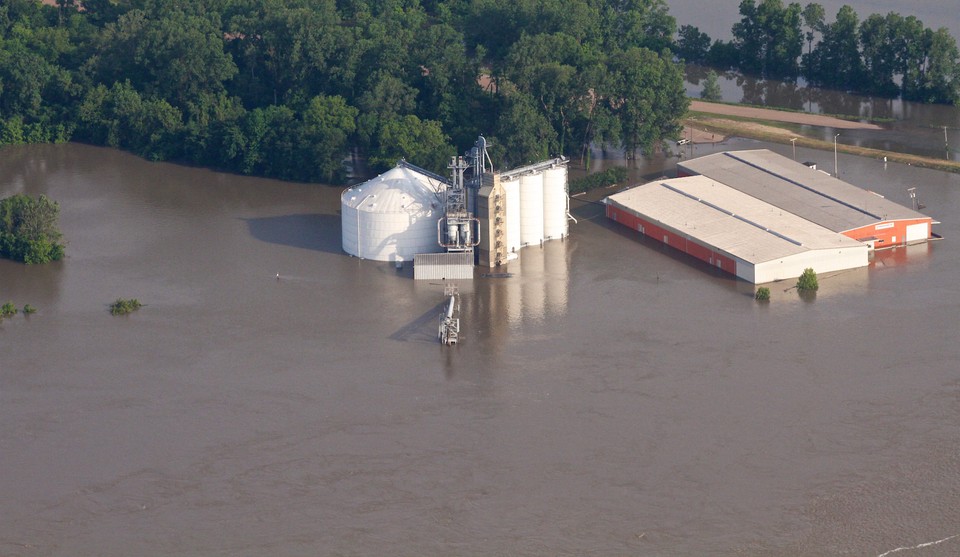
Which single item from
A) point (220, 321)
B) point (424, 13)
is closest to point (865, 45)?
point (424, 13)

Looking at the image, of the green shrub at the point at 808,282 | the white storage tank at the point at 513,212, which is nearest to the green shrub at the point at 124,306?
the white storage tank at the point at 513,212

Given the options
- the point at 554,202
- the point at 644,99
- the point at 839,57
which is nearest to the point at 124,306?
the point at 554,202

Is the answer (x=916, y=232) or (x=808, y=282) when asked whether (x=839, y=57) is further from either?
(x=808, y=282)

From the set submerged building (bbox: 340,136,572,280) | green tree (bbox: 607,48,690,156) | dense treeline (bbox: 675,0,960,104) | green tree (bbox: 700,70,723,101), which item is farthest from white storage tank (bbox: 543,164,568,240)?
dense treeline (bbox: 675,0,960,104)

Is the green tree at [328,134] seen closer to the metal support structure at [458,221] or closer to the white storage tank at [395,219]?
the white storage tank at [395,219]

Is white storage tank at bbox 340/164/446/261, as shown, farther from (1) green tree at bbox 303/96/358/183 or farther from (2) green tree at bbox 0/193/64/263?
(2) green tree at bbox 0/193/64/263
